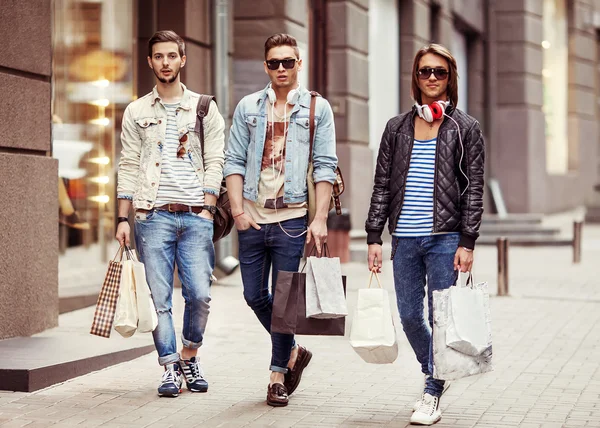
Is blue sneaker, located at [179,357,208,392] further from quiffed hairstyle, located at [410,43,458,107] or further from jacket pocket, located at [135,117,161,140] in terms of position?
quiffed hairstyle, located at [410,43,458,107]

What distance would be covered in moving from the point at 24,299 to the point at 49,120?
140 centimetres

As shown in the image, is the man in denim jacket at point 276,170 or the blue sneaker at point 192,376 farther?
the blue sneaker at point 192,376

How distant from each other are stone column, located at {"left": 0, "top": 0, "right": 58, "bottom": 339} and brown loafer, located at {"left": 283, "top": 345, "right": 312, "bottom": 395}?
266 centimetres

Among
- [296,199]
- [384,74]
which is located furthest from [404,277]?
[384,74]

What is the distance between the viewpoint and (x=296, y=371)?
6.68 m

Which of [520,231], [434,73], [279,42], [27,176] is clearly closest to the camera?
[434,73]

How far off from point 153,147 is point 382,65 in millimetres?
14197

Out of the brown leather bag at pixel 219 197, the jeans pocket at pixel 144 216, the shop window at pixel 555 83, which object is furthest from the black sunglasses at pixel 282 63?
the shop window at pixel 555 83

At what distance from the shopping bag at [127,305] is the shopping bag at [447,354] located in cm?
170

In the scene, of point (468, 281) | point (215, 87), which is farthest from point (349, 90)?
point (468, 281)

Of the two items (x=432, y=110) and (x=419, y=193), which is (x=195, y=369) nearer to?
(x=419, y=193)

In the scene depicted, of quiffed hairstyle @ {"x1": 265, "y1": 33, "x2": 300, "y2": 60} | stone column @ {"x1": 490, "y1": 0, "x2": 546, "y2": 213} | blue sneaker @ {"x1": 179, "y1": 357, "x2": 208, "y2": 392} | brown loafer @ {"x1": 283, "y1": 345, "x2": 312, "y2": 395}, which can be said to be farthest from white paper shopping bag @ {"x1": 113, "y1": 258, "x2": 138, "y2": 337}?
stone column @ {"x1": 490, "y1": 0, "x2": 546, "y2": 213}

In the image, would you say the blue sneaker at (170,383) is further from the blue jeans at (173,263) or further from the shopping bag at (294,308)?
the shopping bag at (294,308)

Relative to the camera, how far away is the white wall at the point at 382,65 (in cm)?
2003
